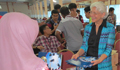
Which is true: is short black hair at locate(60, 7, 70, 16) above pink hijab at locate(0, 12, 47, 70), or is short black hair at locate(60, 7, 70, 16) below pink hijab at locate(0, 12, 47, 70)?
above

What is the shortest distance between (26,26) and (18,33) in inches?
2.9

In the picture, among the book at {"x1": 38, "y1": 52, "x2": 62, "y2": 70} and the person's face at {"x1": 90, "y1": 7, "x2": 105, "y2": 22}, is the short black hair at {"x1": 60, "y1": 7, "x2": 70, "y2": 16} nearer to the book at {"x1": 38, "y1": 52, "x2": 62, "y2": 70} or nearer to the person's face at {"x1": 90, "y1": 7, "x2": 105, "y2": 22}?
the person's face at {"x1": 90, "y1": 7, "x2": 105, "y2": 22}

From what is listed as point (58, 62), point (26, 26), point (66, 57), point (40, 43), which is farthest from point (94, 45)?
point (40, 43)

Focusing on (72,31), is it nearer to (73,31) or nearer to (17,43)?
(73,31)

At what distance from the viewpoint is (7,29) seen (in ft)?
2.51

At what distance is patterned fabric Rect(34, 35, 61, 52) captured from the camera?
2217 mm

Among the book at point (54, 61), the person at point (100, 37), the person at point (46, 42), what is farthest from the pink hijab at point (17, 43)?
the person at point (46, 42)

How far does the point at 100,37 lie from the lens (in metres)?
1.33

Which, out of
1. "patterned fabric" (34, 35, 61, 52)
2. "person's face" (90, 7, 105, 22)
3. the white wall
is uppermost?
the white wall

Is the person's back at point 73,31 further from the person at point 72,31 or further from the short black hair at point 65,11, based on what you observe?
the short black hair at point 65,11

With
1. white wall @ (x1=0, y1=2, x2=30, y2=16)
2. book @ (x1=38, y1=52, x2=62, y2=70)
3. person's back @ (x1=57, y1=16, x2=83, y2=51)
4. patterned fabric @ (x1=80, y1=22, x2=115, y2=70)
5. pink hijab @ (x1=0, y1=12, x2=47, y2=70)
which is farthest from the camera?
white wall @ (x1=0, y1=2, x2=30, y2=16)

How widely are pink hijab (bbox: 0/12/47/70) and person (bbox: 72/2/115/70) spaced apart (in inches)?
29.4

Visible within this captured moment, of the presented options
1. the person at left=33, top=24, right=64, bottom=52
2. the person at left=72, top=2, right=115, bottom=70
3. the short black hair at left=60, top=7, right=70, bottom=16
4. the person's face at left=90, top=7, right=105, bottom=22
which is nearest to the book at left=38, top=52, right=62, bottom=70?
the person at left=72, top=2, right=115, bottom=70

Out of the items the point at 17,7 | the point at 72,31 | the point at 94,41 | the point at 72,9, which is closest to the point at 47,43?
the point at 72,31
